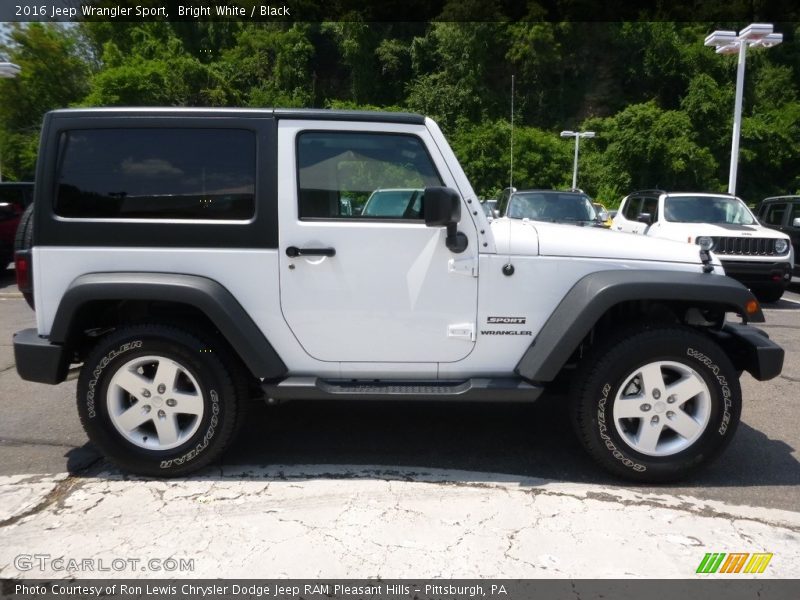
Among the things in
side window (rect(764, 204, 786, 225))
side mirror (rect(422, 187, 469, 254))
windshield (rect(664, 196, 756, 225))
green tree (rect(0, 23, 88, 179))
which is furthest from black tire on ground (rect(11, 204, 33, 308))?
green tree (rect(0, 23, 88, 179))

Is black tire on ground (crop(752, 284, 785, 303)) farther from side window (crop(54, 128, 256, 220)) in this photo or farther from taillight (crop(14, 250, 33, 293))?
taillight (crop(14, 250, 33, 293))

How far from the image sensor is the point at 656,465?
139 inches

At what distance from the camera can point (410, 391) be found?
3533mm

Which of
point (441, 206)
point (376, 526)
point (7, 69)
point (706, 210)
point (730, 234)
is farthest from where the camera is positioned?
point (7, 69)

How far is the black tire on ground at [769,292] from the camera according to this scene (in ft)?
31.8

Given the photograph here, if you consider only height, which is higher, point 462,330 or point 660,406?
point 462,330

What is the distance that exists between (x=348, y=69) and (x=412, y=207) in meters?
48.7

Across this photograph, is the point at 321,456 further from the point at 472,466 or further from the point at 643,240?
the point at 643,240

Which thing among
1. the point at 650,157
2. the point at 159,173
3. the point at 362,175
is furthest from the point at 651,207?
the point at 650,157

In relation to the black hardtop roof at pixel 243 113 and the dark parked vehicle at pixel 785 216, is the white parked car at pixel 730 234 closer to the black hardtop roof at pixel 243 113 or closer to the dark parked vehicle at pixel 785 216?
the dark parked vehicle at pixel 785 216

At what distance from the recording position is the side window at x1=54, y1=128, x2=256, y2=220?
3512 millimetres

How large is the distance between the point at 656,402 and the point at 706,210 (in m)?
8.10

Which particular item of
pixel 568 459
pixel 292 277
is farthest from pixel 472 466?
pixel 292 277

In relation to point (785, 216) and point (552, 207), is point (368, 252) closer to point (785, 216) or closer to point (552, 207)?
point (552, 207)
